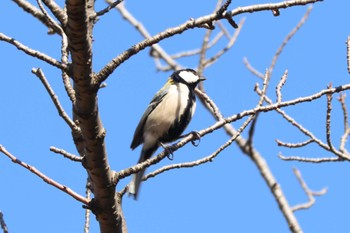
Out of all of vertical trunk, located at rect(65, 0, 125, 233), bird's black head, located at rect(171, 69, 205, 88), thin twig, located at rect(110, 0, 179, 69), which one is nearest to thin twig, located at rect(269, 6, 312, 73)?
bird's black head, located at rect(171, 69, 205, 88)

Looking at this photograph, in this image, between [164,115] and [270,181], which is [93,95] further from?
[270,181]

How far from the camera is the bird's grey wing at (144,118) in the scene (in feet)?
15.0

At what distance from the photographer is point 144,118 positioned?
4.66 metres

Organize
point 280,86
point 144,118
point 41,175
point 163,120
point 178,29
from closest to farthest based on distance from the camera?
point 178,29
point 41,175
point 280,86
point 163,120
point 144,118

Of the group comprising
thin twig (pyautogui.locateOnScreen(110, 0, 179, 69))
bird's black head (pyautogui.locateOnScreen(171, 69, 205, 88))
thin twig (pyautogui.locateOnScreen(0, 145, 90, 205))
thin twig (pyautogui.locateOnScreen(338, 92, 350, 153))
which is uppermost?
thin twig (pyautogui.locateOnScreen(110, 0, 179, 69))

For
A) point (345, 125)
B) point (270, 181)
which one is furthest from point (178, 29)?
point (270, 181)

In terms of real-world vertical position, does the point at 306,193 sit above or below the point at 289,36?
below

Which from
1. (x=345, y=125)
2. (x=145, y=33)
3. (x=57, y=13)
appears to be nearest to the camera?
(x=57, y=13)

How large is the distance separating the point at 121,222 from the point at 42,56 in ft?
2.78

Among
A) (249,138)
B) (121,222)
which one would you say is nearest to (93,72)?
(121,222)

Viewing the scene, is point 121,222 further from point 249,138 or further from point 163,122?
point 249,138

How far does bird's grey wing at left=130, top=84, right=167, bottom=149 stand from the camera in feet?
15.0

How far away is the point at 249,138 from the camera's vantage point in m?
5.95

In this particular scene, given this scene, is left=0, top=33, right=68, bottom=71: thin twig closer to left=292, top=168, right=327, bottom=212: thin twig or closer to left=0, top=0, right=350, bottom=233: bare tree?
left=0, top=0, right=350, bottom=233: bare tree
